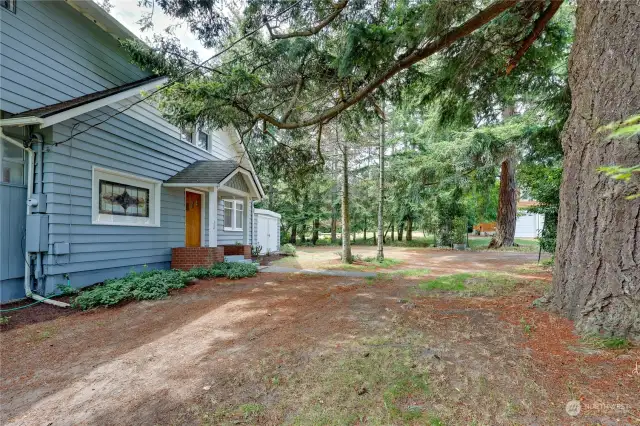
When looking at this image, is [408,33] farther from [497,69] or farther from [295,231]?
[295,231]

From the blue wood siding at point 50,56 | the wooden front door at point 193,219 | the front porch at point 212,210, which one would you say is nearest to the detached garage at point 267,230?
the front porch at point 212,210

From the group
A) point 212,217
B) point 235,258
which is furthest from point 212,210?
point 235,258

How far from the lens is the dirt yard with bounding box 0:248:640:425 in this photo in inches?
87.8

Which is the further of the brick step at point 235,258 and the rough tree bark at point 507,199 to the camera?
the rough tree bark at point 507,199

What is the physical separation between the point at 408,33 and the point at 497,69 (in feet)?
10.3

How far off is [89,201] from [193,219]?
382cm

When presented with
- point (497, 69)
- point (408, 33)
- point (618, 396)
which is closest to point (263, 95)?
point (408, 33)

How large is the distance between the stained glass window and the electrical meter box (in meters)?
1.38

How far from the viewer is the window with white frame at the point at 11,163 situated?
5.35 metres

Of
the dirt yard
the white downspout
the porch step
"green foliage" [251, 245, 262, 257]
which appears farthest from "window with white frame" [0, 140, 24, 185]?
"green foliage" [251, 245, 262, 257]

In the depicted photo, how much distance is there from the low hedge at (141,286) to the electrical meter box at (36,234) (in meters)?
1.11

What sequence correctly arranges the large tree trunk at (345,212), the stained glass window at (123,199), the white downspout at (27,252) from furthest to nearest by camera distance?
the large tree trunk at (345,212)
the stained glass window at (123,199)
the white downspout at (27,252)

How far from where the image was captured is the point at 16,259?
5387 millimetres

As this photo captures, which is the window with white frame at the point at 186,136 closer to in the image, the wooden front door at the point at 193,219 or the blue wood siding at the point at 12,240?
the wooden front door at the point at 193,219
